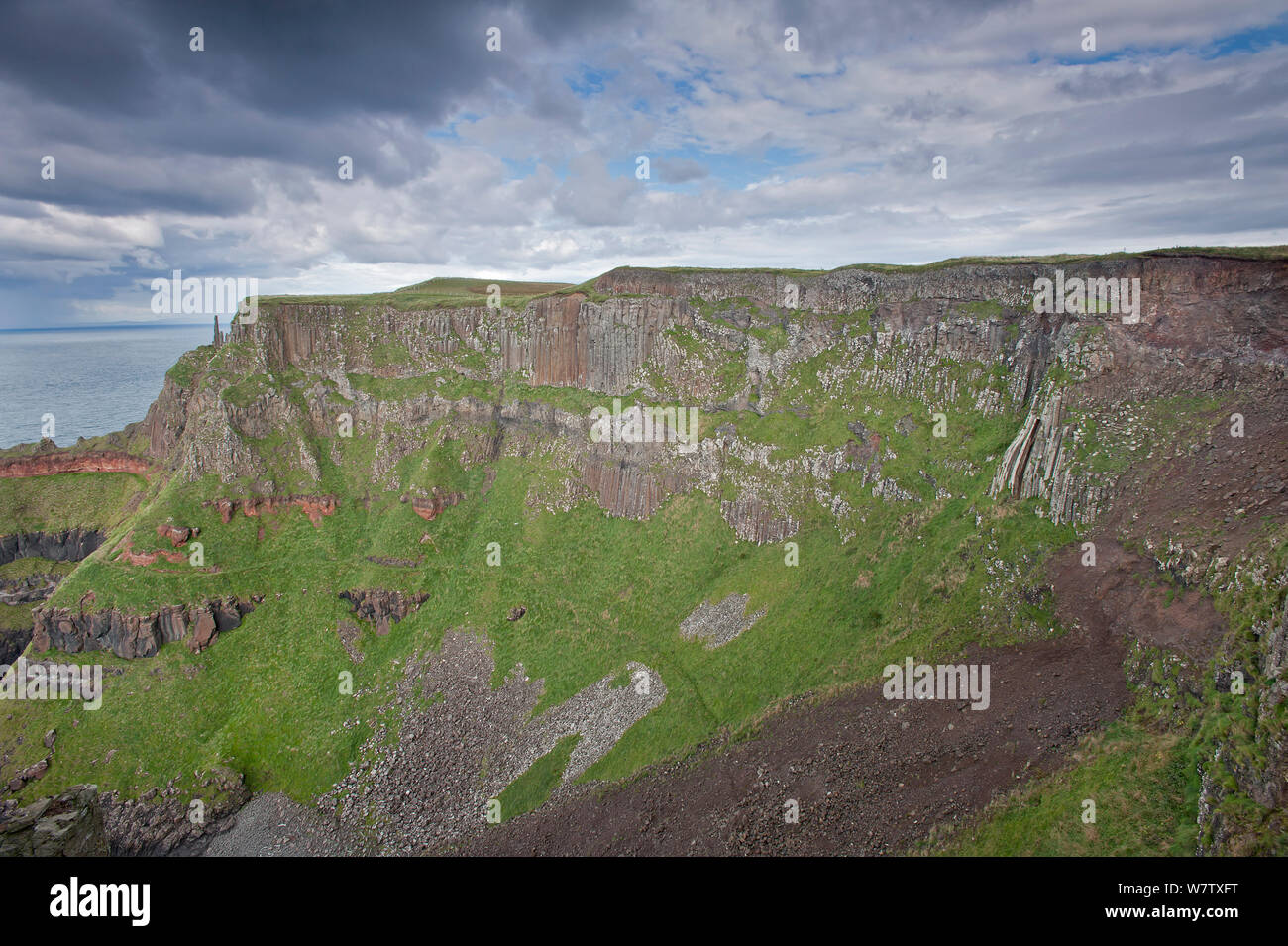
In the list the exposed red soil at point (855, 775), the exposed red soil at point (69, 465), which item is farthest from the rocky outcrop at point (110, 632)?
the exposed red soil at point (855, 775)

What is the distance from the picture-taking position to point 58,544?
5934 centimetres

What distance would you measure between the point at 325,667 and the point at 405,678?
600 centimetres

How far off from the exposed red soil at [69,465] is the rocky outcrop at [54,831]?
59513 millimetres

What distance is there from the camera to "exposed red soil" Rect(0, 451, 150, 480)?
205ft

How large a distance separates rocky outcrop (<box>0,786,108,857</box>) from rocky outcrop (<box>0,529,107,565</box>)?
5701cm

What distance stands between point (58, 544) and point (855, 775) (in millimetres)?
71654

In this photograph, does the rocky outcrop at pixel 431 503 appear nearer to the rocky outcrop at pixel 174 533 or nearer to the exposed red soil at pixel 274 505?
the exposed red soil at pixel 274 505

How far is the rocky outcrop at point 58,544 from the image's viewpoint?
194ft

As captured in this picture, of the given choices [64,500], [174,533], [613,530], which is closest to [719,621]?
[613,530]

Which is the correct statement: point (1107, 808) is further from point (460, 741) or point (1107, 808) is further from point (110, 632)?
point (110, 632)

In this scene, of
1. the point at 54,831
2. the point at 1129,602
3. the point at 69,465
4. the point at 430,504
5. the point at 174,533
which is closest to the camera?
the point at 54,831

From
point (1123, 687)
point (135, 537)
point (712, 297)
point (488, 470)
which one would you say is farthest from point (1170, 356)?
point (135, 537)

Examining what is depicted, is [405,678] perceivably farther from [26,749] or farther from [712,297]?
[712,297]

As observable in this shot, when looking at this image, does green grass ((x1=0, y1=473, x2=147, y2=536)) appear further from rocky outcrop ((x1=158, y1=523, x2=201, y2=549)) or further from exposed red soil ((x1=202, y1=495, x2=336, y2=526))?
exposed red soil ((x1=202, y1=495, x2=336, y2=526))
